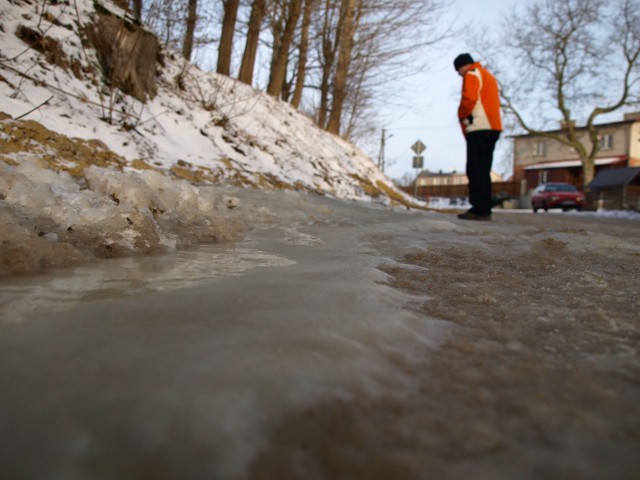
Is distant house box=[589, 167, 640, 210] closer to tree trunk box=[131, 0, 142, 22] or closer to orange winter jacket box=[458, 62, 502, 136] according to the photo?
orange winter jacket box=[458, 62, 502, 136]

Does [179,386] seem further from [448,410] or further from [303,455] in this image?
[448,410]

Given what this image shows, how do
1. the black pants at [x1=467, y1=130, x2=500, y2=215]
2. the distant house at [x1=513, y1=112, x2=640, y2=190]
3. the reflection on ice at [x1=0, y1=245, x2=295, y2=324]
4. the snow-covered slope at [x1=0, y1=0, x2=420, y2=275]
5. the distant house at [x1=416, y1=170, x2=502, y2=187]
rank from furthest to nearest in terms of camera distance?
the distant house at [x1=416, y1=170, x2=502, y2=187], the distant house at [x1=513, y1=112, x2=640, y2=190], the black pants at [x1=467, y1=130, x2=500, y2=215], the snow-covered slope at [x1=0, y1=0, x2=420, y2=275], the reflection on ice at [x1=0, y1=245, x2=295, y2=324]

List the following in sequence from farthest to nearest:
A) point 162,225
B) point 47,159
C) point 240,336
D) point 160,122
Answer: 1. point 160,122
2. point 47,159
3. point 162,225
4. point 240,336

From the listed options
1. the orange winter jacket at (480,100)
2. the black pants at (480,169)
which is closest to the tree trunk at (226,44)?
the orange winter jacket at (480,100)

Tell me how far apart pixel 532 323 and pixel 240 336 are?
62 centimetres

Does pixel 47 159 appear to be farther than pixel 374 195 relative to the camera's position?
No

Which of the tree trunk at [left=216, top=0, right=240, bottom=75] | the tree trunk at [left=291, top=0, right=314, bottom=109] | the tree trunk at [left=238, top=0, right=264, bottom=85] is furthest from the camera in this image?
the tree trunk at [left=291, top=0, right=314, bottom=109]

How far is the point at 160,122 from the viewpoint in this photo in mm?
5156

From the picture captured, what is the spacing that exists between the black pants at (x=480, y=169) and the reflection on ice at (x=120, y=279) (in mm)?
3837

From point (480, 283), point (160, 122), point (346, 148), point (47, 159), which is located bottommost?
point (480, 283)

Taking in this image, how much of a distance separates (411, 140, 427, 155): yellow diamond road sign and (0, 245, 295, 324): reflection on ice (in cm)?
1513

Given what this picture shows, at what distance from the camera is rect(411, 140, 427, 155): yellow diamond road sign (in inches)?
628

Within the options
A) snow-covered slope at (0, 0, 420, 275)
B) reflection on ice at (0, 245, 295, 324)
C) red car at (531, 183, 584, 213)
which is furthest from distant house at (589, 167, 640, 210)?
reflection on ice at (0, 245, 295, 324)

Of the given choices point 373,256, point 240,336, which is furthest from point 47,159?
point 240,336
